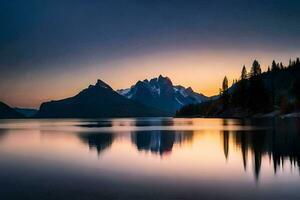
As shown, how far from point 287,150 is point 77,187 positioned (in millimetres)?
31112

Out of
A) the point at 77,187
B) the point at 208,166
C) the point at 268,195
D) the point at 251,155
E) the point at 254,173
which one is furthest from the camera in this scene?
the point at 251,155

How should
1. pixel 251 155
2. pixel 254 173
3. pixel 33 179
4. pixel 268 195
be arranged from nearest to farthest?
pixel 268 195 < pixel 33 179 < pixel 254 173 < pixel 251 155

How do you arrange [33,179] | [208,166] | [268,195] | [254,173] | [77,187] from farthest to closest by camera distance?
1. [208,166]
2. [254,173]
3. [33,179]
4. [77,187]
5. [268,195]

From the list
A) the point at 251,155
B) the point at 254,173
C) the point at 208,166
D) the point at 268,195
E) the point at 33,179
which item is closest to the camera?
the point at 268,195

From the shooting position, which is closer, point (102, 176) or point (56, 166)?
point (102, 176)

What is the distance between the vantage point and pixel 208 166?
38.1 meters

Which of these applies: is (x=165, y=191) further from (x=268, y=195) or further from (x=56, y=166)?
(x=56, y=166)

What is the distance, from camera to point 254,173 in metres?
32.9

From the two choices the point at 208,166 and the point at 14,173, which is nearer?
the point at 14,173

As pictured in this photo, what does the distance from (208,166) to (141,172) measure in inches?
308

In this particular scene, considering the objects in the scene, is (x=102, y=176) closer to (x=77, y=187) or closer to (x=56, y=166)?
(x=77, y=187)

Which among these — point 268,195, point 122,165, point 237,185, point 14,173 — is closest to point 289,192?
point 268,195

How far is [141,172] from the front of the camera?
1347 inches

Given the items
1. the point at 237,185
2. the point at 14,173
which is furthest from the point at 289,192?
the point at 14,173
